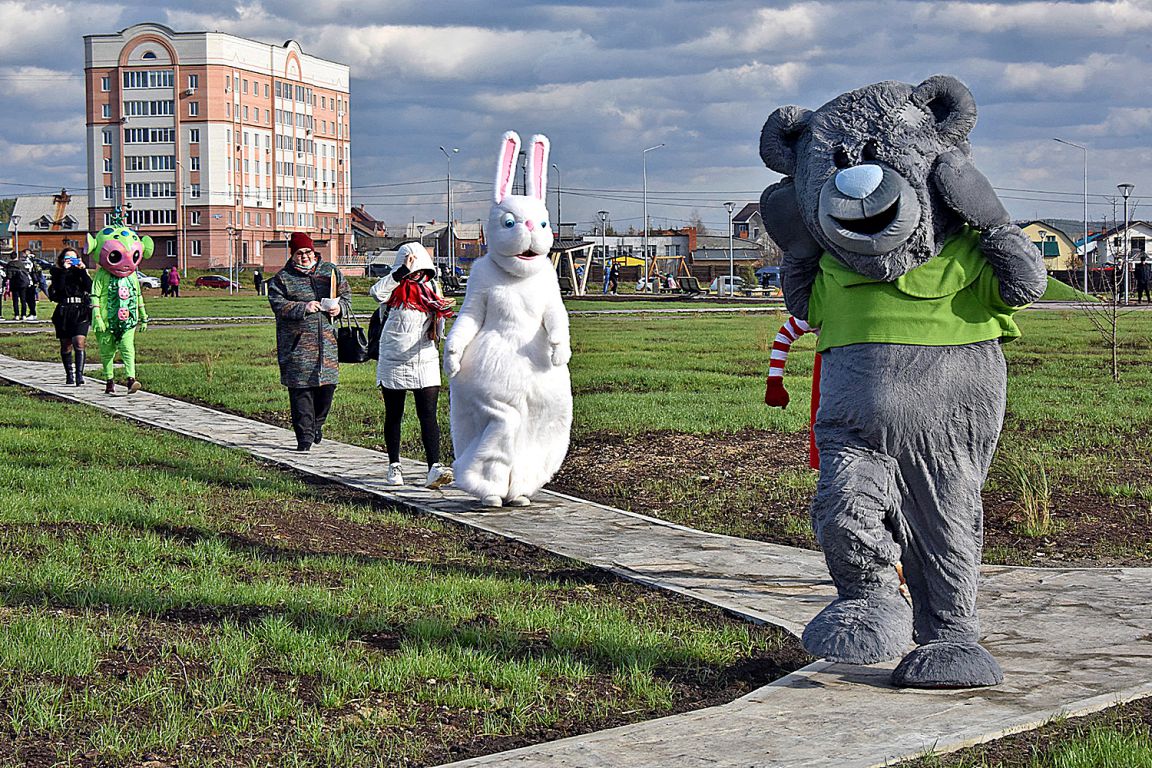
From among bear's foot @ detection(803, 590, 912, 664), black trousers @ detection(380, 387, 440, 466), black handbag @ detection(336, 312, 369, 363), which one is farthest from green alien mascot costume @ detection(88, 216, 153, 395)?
bear's foot @ detection(803, 590, 912, 664)

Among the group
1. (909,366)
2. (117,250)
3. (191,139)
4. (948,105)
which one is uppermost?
(191,139)

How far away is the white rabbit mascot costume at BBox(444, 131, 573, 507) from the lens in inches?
359

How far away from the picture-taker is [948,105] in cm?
525

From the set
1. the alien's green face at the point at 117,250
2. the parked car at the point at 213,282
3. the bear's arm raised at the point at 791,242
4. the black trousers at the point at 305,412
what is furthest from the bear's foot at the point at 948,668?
the parked car at the point at 213,282

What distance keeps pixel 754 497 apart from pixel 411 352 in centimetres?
276

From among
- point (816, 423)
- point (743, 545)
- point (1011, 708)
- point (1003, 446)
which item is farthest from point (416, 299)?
point (1011, 708)

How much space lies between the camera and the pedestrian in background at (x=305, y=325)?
11.8m

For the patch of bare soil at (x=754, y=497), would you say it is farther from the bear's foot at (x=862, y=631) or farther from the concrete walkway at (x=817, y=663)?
the bear's foot at (x=862, y=631)

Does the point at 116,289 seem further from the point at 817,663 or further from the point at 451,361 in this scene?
the point at 817,663

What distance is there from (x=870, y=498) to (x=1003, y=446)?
21.7ft

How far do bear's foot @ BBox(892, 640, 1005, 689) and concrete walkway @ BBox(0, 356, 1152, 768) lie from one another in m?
0.05

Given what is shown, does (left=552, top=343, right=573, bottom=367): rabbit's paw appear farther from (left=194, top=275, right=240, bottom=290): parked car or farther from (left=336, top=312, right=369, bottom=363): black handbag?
(left=194, top=275, right=240, bottom=290): parked car

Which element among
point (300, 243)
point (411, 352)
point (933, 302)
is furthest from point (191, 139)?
point (933, 302)

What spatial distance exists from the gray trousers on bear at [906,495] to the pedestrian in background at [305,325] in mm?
7348
